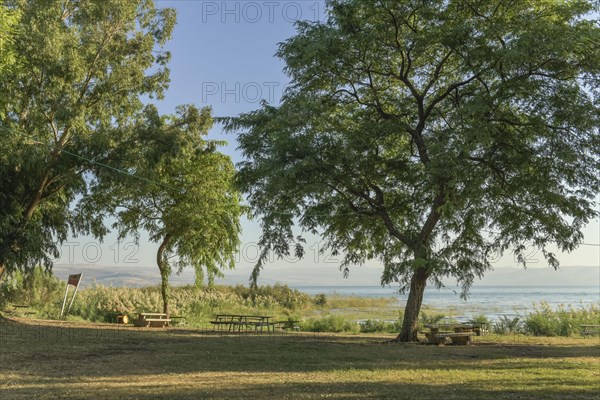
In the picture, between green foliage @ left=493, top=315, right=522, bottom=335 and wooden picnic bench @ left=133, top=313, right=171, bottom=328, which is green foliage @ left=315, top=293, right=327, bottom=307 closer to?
green foliage @ left=493, top=315, right=522, bottom=335

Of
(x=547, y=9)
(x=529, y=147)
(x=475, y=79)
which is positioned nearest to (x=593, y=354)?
(x=529, y=147)

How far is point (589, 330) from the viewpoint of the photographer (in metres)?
22.6

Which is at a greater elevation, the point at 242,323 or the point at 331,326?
the point at 242,323

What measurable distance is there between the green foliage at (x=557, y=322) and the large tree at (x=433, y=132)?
7710mm

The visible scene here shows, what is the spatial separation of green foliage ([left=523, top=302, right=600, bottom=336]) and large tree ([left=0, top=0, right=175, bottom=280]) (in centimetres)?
1853

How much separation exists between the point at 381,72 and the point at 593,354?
414 inches

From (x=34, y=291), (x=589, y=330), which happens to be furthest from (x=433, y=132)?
(x=34, y=291)

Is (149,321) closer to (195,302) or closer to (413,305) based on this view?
(195,302)

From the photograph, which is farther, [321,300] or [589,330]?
[321,300]

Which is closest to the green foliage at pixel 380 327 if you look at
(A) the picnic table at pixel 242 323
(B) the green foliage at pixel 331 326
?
(B) the green foliage at pixel 331 326

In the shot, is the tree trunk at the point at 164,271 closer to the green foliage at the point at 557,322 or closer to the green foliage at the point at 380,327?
the green foliage at the point at 380,327

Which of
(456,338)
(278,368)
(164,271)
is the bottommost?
(456,338)

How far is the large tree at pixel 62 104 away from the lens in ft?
65.7

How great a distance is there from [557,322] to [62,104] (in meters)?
21.9
